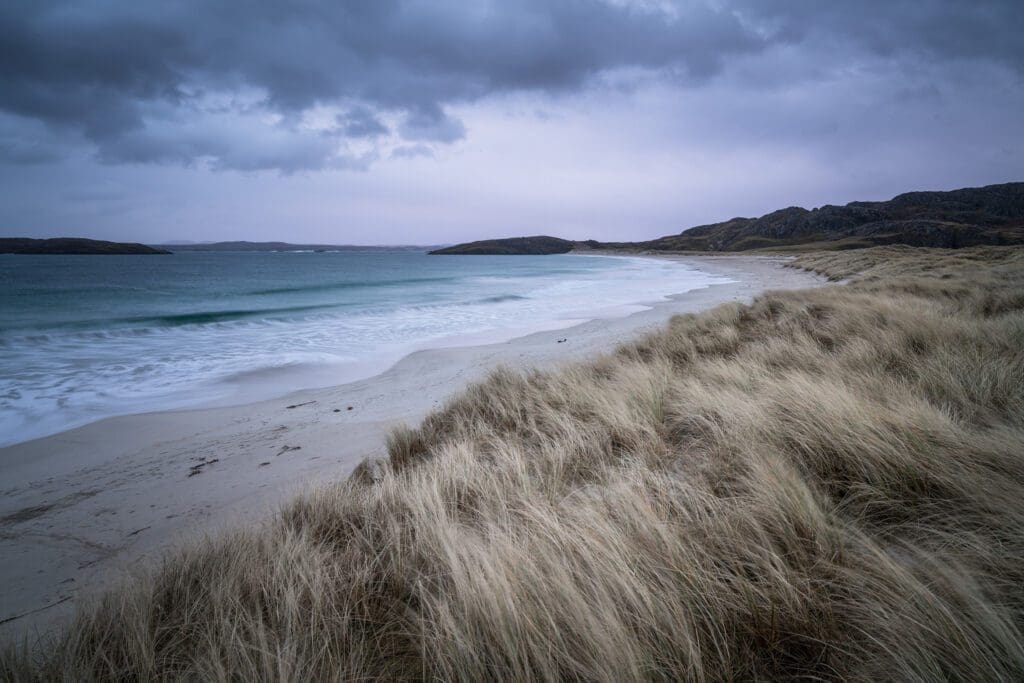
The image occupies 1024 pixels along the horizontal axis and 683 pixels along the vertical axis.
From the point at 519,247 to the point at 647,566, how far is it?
157379mm

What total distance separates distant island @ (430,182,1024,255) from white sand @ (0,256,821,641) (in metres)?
88.2

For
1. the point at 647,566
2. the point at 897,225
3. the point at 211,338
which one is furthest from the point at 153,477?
the point at 897,225

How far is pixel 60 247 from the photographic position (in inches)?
4513

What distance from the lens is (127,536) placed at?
10.2 ft

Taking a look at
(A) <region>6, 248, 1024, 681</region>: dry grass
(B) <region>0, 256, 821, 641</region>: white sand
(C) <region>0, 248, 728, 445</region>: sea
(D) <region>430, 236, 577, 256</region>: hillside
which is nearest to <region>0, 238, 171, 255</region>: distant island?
(D) <region>430, 236, 577, 256</region>: hillside

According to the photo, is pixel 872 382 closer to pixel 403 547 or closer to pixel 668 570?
pixel 668 570

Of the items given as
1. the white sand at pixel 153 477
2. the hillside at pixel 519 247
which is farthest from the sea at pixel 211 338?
the hillside at pixel 519 247

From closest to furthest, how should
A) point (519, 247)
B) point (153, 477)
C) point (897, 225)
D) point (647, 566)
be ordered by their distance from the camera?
point (647, 566) → point (153, 477) → point (897, 225) → point (519, 247)

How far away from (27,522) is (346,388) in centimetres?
419

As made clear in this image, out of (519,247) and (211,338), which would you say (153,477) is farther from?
(519,247)

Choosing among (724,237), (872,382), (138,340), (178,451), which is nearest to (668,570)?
(872,382)

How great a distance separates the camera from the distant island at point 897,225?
66.6 metres

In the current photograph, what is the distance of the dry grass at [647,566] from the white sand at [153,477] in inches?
49.3

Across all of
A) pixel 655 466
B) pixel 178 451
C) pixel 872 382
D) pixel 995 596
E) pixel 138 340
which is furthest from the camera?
pixel 138 340
